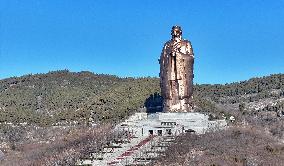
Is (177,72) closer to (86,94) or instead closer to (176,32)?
(176,32)

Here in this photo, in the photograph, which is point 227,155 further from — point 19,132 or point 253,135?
point 19,132

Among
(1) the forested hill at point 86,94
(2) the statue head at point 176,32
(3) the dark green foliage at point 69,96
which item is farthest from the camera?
(1) the forested hill at point 86,94

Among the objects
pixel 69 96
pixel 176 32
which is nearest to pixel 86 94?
pixel 69 96

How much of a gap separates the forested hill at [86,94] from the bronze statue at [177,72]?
7.06m

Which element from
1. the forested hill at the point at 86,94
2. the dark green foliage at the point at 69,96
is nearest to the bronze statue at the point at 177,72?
the forested hill at the point at 86,94

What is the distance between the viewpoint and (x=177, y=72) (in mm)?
53406

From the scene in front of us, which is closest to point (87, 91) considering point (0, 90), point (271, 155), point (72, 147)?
point (0, 90)

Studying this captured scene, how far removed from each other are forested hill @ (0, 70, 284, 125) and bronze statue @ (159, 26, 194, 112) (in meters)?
7.06

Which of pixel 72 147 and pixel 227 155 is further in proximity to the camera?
pixel 72 147

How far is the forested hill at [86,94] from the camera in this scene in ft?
218

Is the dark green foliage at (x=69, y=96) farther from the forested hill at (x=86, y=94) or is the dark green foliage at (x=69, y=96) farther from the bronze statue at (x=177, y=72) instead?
the bronze statue at (x=177, y=72)

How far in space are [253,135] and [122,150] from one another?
26.3 feet

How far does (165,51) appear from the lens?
53500mm

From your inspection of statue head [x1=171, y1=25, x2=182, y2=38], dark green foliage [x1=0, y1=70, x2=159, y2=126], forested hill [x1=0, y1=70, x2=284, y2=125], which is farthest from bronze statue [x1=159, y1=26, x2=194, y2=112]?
dark green foliage [x1=0, y1=70, x2=159, y2=126]
